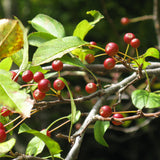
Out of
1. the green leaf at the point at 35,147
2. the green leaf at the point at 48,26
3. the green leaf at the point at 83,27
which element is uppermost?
the green leaf at the point at 48,26

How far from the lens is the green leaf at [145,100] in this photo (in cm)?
87

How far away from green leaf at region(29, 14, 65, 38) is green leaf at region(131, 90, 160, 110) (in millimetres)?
429

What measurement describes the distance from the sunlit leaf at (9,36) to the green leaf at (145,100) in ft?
1.53

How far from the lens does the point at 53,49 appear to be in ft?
2.64

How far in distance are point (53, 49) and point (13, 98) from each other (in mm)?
240

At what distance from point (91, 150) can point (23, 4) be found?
3.29 m

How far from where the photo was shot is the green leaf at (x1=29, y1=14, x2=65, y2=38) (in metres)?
1.09

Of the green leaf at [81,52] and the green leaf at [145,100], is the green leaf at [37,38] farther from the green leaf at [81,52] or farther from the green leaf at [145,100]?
the green leaf at [145,100]

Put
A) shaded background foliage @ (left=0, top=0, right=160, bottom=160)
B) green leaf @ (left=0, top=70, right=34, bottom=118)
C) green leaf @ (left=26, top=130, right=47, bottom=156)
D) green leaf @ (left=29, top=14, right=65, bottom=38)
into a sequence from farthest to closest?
shaded background foliage @ (left=0, top=0, right=160, bottom=160)
green leaf @ (left=29, top=14, right=65, bottom=38)
green leaf @ (left=26, top=130, right=47, bottom=156)
green leaf @ (left=0, top=70, right=34, bottom=118)

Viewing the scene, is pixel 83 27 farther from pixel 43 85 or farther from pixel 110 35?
pixel 110 35

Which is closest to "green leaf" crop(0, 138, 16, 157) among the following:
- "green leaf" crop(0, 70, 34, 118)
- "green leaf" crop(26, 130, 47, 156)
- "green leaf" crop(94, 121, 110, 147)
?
"green leaf" crop(0, 70, 34, 118)

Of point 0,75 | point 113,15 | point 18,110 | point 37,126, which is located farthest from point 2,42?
point 113,15

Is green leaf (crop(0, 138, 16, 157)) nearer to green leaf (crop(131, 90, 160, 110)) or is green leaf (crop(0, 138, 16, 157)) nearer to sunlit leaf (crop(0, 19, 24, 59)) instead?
sunlit leaf (crop(0, 19, 24, 59))

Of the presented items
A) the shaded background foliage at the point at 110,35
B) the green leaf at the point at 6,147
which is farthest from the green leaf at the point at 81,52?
the shaded background foliage at the point at 110,35
